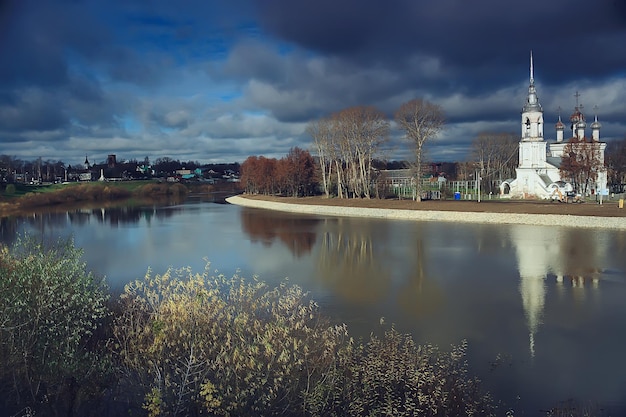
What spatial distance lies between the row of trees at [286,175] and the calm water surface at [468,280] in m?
32.0

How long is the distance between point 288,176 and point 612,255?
149 ft

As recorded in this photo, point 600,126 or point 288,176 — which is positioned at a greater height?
point 600,126

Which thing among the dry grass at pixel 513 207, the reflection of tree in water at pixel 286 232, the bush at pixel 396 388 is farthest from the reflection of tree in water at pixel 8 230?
the dry grass at pixel 513 207

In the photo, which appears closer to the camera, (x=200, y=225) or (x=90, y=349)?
(x=90, y=349)

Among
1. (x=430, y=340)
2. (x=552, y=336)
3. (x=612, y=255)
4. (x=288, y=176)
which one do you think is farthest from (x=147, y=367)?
(x=288, y=176)

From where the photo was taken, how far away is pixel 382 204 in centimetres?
4047

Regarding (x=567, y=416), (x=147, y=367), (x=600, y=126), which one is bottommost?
(x=567, y=416)

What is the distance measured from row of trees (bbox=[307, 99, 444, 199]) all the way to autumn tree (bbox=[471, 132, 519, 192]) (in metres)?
14.8

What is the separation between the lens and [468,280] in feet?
46.0

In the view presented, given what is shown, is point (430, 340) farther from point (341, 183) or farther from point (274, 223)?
point (341, 183)

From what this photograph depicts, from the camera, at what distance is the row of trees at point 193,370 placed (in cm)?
582

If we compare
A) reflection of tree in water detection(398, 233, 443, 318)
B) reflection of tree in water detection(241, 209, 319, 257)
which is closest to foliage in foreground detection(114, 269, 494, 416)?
reflection of tree in water detection(398, 233, 443, 318)

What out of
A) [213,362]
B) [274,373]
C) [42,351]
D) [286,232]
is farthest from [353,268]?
[286,232]

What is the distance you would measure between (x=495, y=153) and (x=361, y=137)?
890 inches
